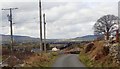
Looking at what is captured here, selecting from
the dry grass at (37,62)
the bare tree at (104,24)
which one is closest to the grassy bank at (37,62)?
the dry grass at (37,62)

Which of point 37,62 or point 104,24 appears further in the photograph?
point 104,24

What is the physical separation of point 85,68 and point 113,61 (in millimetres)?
2397

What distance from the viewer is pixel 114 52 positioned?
1059 inches

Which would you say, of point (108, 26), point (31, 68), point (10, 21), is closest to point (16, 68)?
point (31, 68)

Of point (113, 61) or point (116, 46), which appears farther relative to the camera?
point (116, 46)

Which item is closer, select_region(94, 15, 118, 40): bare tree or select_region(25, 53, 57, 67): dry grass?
select_region(25, 53, 57, 67): dry grass

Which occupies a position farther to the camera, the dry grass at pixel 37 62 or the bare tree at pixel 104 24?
the bare tree at pixel 104 24

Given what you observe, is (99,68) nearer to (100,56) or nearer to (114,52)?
(114,52)

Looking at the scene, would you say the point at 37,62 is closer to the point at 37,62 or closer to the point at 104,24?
the point at 37,62

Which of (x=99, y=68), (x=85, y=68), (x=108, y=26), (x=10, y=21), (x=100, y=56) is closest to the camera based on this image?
(x=99, y=68)

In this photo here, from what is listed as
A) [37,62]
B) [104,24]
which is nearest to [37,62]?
[37,62]

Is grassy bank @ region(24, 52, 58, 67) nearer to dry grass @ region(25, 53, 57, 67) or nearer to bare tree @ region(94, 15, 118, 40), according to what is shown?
dry grass @ region(25, 53, 57, 67)

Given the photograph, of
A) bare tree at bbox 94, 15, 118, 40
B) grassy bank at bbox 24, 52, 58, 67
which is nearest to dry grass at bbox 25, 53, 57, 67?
grassy bank at bbox 24, 52, 58, 67

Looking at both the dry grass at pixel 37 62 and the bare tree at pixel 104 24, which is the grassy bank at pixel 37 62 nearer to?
the dry grass at pixel 37 62
